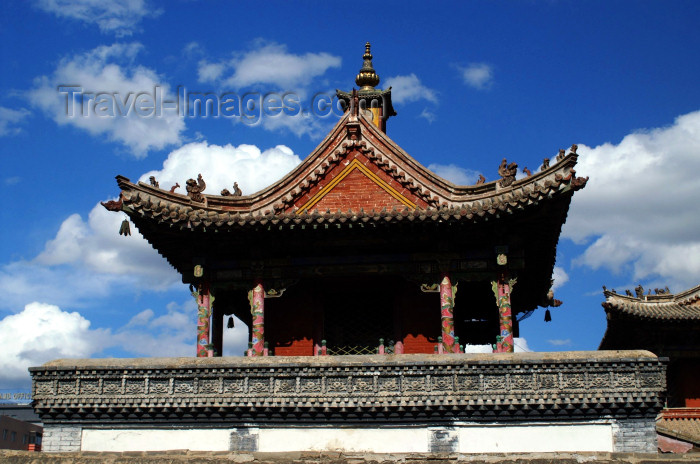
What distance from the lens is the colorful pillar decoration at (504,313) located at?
1861 cm

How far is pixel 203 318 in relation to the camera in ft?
66.4

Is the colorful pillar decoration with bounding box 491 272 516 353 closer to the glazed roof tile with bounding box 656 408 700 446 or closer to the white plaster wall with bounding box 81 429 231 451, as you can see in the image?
the white plaster wall with bounding box 81 429 231 451

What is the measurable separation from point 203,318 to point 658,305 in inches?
745

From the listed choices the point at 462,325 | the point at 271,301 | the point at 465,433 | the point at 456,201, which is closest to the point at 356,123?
the point at 456,201

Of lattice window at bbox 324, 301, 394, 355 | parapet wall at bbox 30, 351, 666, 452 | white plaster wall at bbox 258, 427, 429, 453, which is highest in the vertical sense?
lattice window at bbox 324, 301, 394, 355

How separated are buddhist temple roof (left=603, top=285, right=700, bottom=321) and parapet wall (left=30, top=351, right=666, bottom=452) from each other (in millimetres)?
14026

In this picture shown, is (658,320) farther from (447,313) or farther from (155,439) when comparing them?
(155,439)

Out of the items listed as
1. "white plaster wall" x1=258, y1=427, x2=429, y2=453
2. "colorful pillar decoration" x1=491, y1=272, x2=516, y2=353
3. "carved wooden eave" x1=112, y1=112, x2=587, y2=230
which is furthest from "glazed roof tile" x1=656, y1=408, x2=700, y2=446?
"white plaster wall" x1=258, y1=427, x2=429, y2=453

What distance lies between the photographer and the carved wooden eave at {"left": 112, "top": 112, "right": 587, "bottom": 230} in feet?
62.1

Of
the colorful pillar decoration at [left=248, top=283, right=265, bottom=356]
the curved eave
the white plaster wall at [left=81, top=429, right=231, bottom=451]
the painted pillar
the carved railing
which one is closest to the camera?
the carved railing

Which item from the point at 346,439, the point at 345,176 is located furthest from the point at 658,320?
the point at 346,439

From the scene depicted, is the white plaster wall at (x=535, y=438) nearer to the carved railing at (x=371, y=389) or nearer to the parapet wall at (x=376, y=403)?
the parapet wall at (x=376, y=403)

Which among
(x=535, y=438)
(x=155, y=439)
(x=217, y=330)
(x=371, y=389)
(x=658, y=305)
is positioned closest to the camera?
(x=535, y=438)

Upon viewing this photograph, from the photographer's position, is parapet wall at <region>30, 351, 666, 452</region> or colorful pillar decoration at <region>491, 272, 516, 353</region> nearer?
parapet wall at <region>30, 351, 666, 452</region>
